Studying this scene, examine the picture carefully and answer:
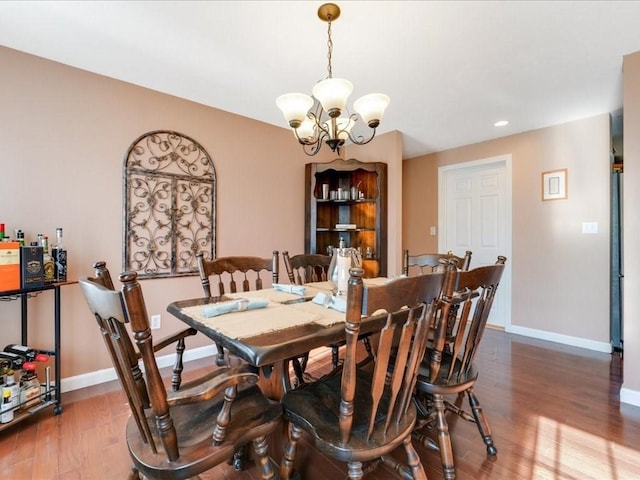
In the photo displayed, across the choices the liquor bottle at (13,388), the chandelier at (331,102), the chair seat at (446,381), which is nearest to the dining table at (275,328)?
the chair seat at (446,381)

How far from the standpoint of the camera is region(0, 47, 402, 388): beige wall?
6.78ft

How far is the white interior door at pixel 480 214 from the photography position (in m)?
3.81

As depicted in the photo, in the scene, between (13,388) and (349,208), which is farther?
(349,208)

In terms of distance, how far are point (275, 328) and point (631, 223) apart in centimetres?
251

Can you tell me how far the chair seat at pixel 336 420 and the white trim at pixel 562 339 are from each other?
3062 mm

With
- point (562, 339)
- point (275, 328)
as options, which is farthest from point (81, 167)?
point (562, 339)

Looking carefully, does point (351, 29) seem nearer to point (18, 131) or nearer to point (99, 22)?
point (99, 22)

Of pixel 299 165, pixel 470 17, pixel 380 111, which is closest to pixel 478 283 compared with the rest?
pixel 380 111

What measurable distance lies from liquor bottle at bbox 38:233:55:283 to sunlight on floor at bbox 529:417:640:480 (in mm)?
2854

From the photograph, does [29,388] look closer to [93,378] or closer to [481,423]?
[93,378]

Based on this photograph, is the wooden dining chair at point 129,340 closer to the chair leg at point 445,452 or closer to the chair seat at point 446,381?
the chair seat at point 446,381

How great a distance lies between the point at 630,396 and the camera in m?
2.10

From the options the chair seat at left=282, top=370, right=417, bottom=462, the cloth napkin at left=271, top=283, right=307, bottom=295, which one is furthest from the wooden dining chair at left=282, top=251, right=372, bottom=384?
the chair seat at left=282, top=370, right=417, bottom=462

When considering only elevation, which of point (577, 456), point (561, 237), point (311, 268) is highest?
point (561, 237)
